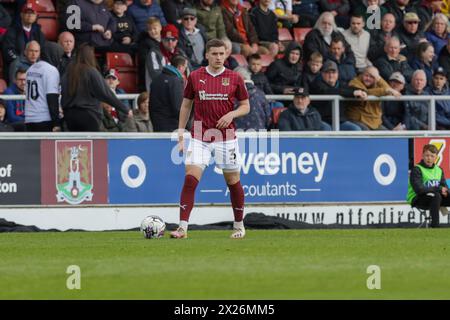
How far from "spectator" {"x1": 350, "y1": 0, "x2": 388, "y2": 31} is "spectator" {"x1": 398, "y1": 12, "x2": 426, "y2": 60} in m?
0.54

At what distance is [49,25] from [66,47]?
158 centimetres

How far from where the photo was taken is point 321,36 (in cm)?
2309

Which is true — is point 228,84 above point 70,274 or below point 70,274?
above

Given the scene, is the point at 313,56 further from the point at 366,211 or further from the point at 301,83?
the point at 366,211

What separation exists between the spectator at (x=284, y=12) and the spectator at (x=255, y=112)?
15.8 ft

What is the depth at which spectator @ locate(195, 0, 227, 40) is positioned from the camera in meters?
22.9

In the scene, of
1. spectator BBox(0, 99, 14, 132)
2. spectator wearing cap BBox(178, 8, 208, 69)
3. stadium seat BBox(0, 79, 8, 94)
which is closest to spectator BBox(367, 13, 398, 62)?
spectator wearing cap BBox(178, 8, 208, 69)

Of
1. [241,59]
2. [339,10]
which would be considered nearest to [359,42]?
[339,10]

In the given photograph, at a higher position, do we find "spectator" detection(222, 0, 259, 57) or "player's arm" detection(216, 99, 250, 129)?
"spectator" detection(222, 0, 259, 57)

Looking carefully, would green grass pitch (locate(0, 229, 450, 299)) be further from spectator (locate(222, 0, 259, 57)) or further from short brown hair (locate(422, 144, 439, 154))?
spectator (locate(222, 0, 259, 57))

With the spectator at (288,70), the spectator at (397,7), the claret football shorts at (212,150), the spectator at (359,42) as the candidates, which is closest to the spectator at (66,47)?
the spectator at (288,70)

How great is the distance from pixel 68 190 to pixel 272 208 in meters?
3.26

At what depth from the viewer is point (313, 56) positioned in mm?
21906

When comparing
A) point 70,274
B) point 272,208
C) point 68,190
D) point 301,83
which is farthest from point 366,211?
point 70,274
